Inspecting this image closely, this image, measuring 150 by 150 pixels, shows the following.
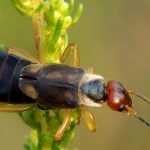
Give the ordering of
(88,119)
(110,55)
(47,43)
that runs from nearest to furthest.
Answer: (47,43)
(88,119)
(110,55)

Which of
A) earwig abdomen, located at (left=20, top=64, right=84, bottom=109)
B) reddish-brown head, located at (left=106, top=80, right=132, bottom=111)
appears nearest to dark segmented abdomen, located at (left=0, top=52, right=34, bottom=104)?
earwig abdomen, located at (left=20, top=64, right=84, bottom=109)

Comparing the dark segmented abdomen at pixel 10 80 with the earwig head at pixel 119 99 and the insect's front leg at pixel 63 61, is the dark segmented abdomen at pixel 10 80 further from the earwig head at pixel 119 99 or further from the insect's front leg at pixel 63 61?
the earwig head at pixel 119 99

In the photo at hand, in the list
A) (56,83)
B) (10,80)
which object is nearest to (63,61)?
(56,83)

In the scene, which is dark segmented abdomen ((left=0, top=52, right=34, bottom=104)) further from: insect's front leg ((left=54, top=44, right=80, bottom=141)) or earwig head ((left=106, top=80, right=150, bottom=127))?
earwig head ((left=106, top=80, right=150, bottom=127))

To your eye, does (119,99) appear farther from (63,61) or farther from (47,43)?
(47,43)

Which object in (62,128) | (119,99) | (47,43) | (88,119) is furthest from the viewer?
(88,119)

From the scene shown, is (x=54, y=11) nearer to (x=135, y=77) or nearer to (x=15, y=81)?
(x=15, y=81)
